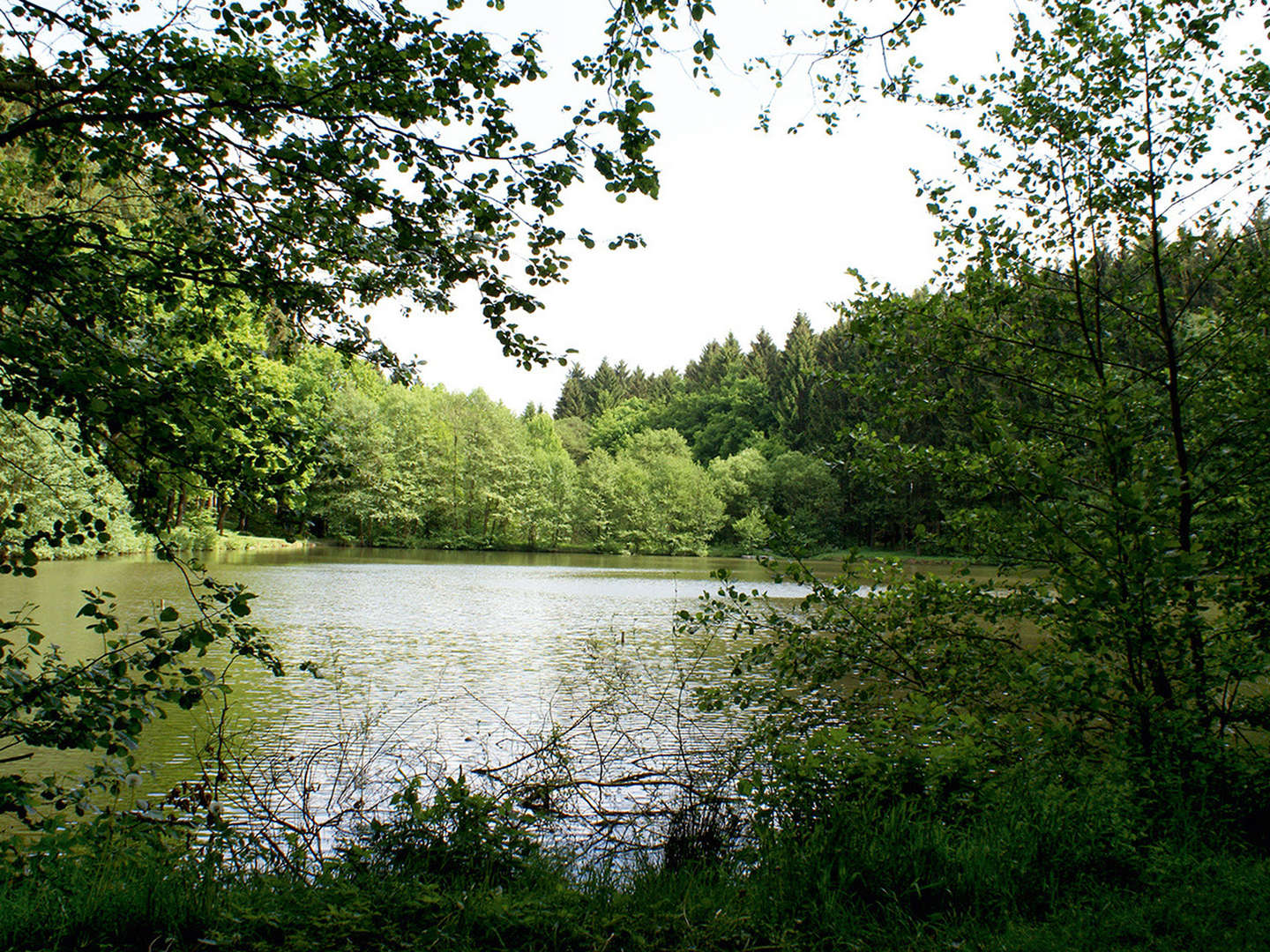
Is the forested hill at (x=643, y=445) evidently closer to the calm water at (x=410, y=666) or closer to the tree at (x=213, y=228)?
the tree at (x=213, y=228)

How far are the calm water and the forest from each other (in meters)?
1.29

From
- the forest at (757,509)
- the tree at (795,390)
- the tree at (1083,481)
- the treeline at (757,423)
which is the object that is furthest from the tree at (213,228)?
the tree at (795,390)

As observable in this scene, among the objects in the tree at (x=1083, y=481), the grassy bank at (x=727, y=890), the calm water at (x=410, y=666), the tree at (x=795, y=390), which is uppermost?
the tree at (x=795, y=390)

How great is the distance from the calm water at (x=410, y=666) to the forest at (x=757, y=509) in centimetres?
129

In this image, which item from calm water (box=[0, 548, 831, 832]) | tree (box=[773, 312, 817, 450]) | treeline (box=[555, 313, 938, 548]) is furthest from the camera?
tree (box=[773, 312, 817, 450])

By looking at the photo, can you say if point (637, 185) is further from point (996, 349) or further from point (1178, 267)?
point (1178, 267)

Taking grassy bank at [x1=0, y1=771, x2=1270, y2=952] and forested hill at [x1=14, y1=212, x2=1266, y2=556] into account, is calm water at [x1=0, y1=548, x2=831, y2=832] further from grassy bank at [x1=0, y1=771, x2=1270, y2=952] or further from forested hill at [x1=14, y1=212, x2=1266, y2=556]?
forested hill at [x1=14, y1=212, x2=1266, y2=556]

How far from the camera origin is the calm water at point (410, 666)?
319 inches

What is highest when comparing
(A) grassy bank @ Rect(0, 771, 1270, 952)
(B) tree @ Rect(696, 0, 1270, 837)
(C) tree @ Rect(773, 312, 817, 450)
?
(C) tree @ Rect(773, 312, 817, 450)

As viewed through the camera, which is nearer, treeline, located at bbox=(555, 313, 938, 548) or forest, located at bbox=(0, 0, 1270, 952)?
forest, located at bbox=(0, 0, 1270, 952)

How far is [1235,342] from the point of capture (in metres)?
5.39

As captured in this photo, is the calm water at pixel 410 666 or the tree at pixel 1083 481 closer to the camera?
the tree at pixel 1083 481

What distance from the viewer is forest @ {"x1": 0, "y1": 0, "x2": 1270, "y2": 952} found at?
3.51 meters

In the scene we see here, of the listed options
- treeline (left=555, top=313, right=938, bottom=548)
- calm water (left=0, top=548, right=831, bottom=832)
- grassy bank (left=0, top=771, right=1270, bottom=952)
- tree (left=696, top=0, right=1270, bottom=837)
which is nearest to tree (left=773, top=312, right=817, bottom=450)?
treeline (left=555, top=313, right=938, bottom=548)
